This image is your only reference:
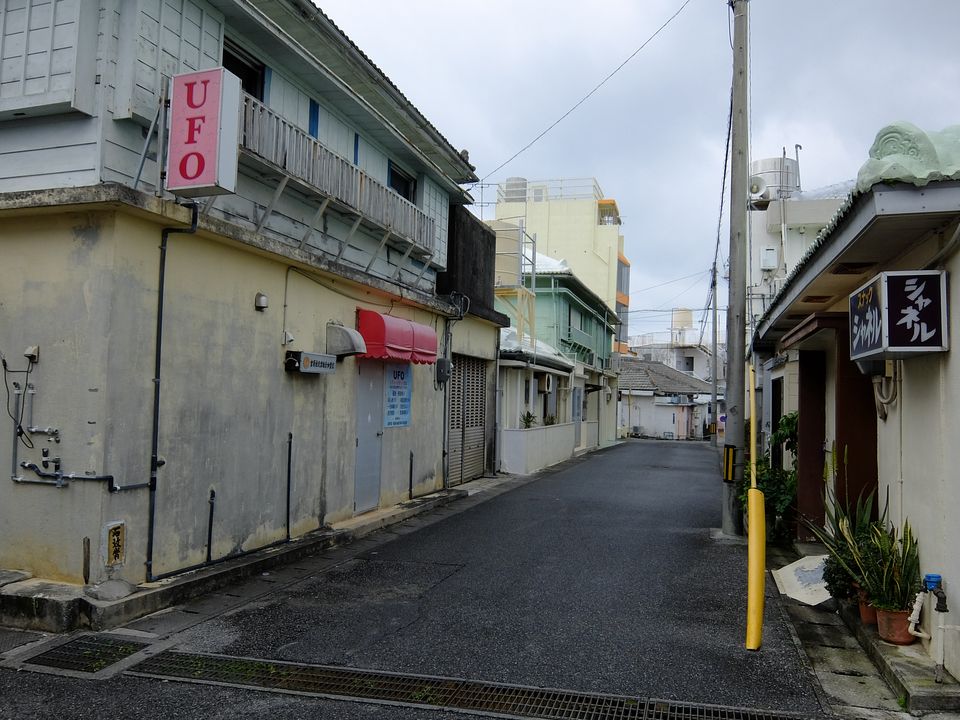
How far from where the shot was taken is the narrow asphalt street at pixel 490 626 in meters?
4.77

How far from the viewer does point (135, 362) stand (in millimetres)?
6555

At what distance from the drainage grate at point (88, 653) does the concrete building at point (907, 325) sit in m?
5.56

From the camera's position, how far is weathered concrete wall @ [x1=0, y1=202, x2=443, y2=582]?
6266 mm

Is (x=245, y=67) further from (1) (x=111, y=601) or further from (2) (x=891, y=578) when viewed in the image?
(2) (x=891, y=578)

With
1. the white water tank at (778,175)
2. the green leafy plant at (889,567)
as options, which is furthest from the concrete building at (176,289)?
the white water tank at (778,175)

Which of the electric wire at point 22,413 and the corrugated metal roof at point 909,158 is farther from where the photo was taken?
the electric wire at point 22,413

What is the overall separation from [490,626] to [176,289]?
4.23 m

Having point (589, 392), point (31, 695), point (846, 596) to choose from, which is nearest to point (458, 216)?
point (846, 596)

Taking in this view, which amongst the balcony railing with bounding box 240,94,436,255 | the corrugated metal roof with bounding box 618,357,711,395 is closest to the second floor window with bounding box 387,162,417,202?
the balcony railing with bounding box 240,94,436,255

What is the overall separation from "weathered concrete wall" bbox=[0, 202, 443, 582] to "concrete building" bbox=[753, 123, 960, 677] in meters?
5.68

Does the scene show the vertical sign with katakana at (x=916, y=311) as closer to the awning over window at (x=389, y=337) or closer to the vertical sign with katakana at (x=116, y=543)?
the vertical sign with katakana at (x=116, y=543)

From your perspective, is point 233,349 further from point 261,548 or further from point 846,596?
point 846,596

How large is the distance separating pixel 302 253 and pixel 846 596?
6.72 m

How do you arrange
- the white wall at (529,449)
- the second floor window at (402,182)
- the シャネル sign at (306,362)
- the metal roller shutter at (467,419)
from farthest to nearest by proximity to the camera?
the white wall at (529,449) < the metal roller shutter at (467,419) < the second floor window at (402,182) < the シャネル sign at (306,362)
